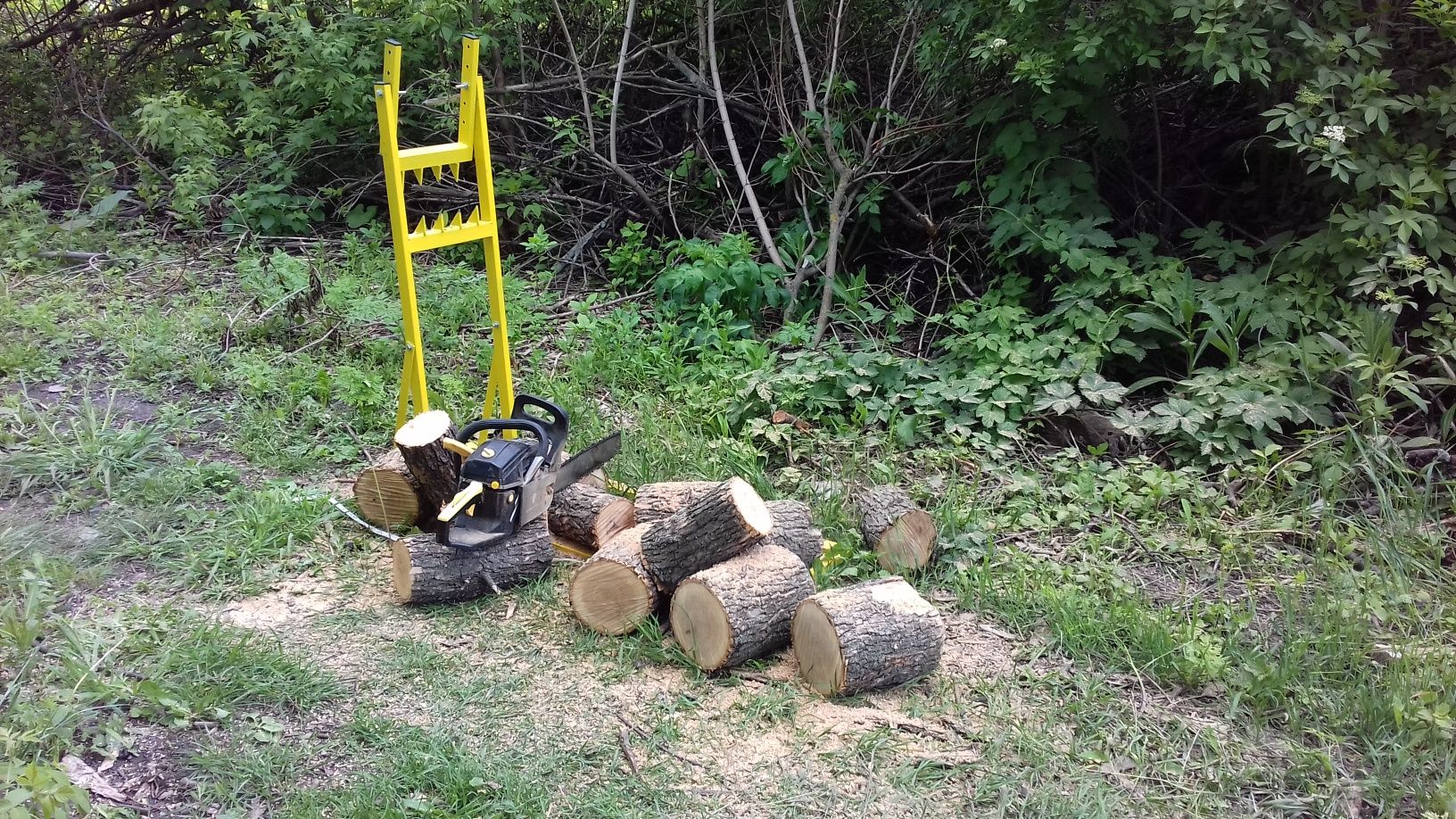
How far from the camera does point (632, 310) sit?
6.32m

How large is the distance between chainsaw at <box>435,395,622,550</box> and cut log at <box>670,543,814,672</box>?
0.68 m

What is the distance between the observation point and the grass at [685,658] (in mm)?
2859

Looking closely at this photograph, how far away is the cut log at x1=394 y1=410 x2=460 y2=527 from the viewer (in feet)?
12.3

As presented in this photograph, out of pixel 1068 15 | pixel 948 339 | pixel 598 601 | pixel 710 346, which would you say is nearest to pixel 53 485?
pixel 598 601

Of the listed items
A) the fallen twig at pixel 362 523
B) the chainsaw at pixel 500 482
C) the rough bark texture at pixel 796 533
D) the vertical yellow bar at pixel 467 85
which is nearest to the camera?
the chainsaw at pixel 500 482

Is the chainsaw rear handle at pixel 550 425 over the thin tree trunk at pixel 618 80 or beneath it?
beneath

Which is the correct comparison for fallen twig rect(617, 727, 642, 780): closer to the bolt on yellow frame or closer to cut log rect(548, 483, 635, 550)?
cut log rect(548, 483, 635, 550)

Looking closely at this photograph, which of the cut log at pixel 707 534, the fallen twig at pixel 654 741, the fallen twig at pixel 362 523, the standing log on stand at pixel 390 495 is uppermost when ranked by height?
the cut log at pixel 707 534

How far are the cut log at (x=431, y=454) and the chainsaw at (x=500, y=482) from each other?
0.06 meters

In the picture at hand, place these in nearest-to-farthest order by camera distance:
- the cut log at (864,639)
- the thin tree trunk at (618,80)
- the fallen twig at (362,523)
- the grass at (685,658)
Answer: the grass at (685,658) → the cut log at (864,639) → the fallen twig at (362,523) → the thin tree trunk at (618,80)

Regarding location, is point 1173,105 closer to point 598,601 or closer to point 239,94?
point 598,601

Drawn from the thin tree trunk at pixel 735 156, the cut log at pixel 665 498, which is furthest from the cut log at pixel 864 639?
the thin tree trunk at pixel 735 156

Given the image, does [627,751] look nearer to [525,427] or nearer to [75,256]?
[525,427]

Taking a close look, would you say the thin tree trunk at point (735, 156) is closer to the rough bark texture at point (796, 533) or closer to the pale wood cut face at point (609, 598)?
the rough bark texture at point (796, 533)
